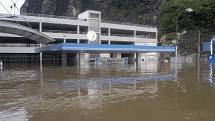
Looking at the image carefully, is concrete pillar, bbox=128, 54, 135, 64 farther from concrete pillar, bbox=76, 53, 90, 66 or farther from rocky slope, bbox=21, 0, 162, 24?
rocky slope, bbox=21, 0, 162, 24

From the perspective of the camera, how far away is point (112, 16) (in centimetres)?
12900

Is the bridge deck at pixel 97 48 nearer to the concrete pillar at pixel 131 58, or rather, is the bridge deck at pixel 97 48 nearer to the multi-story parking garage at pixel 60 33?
the concrete pillar at pixel 131 58

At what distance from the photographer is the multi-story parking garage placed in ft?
235

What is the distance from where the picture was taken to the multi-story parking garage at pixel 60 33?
235ft

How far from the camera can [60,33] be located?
7444 cm

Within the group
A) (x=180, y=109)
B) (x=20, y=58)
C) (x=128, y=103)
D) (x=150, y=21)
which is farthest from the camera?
(x=150, y=21)

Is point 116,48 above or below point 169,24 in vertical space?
below

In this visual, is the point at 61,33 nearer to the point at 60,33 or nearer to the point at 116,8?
the point at 60,33

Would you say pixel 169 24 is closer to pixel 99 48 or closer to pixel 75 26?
pixel 99 48

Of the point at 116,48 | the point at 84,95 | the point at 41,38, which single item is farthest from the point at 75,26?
the point at 84,95

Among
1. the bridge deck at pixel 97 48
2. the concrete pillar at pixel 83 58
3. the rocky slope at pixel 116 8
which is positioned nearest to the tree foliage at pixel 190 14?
the bridge deck at pixel 97 48

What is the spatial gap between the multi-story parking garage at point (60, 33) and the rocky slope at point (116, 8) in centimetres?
3394

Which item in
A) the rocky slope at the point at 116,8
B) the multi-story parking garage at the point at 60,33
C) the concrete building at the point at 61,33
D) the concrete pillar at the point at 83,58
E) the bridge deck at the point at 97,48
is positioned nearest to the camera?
the bridge deck at the point at 97,48

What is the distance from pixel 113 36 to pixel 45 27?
16.8 m
